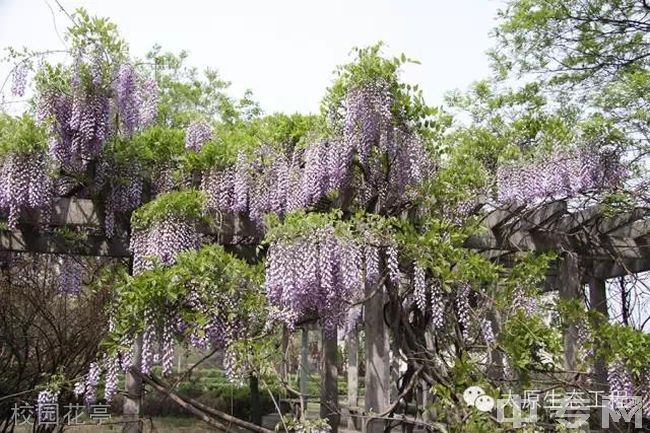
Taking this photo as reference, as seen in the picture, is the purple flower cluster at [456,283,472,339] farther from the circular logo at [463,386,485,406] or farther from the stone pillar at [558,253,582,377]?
the stone pillar at [558,253,582,377]

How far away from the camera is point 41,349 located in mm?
5723

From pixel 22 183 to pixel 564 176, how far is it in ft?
14.3

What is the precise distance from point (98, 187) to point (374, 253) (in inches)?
92.4

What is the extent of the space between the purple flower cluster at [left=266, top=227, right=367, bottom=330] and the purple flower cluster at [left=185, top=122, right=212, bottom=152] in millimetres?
1678

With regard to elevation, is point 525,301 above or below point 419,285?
below

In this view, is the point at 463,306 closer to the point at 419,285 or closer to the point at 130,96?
the point at 419,285

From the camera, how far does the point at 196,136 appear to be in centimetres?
525

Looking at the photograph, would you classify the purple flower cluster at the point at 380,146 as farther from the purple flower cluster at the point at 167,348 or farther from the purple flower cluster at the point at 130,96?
the purple flower cluster at the point at 130,96

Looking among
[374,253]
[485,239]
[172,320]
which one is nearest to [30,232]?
[172,320]

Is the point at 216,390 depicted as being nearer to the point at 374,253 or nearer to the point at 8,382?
the point at 8,382

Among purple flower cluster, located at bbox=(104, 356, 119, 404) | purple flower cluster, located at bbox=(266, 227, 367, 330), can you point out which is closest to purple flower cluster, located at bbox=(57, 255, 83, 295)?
purple flower cluster, located at bbox=(104, 356, 119, 404)

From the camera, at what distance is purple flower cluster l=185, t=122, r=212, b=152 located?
5.21 m

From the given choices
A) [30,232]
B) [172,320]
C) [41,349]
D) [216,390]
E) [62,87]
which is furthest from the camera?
[216,390]

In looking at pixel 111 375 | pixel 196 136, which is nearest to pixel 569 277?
pixel 196 136
